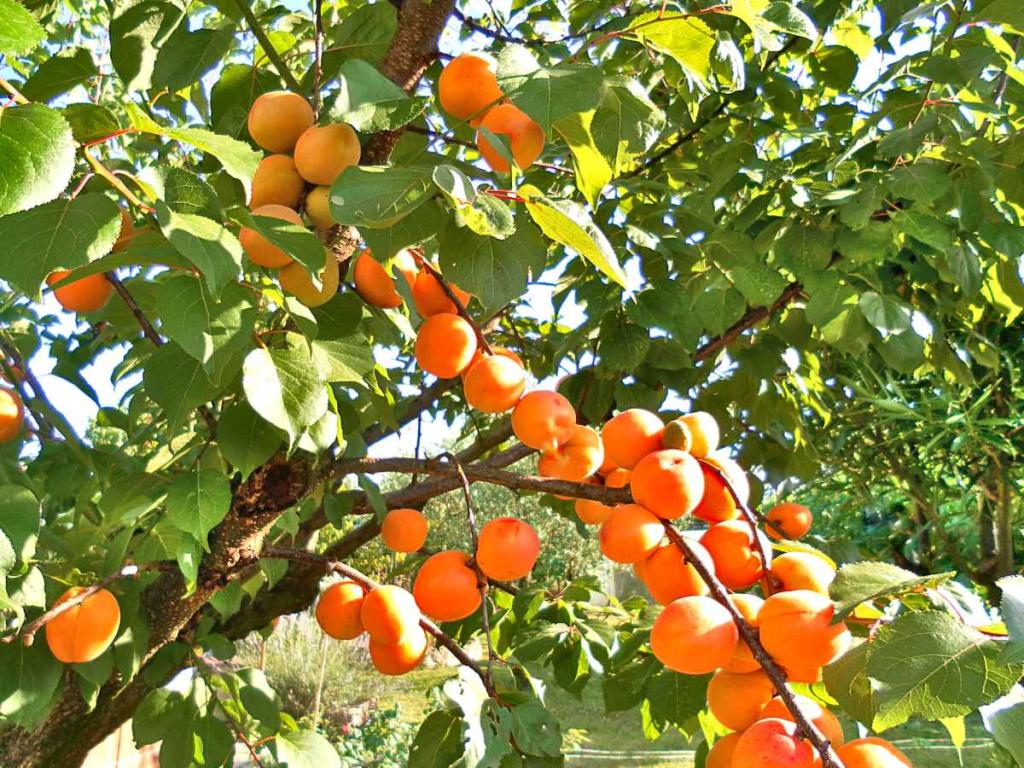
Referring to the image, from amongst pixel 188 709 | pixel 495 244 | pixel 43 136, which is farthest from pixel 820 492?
pixel 43 136

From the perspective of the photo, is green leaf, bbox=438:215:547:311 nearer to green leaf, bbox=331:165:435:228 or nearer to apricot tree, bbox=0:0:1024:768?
apricot tree, bbox=0:0:1024:768

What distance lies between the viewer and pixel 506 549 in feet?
3.25

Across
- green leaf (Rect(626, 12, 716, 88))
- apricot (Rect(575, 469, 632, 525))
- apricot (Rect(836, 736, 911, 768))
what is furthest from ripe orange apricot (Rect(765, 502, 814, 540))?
green leaf (Rect(626, 12, 716, 88))

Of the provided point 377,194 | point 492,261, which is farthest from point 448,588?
point 377,194

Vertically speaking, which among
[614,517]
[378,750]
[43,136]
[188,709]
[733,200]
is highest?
[43,136]

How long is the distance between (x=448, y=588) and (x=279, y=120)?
587 millimetres

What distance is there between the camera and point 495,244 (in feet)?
2.54

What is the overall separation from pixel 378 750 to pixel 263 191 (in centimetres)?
474

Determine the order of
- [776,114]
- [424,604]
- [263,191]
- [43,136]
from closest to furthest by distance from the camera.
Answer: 1. [43,136]
2. [263,191]
3. [424,604]
4. [776,114]

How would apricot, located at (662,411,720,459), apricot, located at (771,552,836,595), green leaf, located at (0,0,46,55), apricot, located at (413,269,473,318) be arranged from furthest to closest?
apricot, located at (413,269,473,318)
apricot, located at (662,411,720,459)
apricot, located at (771,552,836,595)
green leaf, located at (0,0,46,55)

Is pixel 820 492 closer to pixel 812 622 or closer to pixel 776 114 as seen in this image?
pixel 776 114

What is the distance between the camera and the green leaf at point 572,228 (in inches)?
25.5

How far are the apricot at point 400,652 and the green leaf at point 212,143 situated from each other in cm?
63

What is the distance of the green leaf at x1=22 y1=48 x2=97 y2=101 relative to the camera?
860mm
